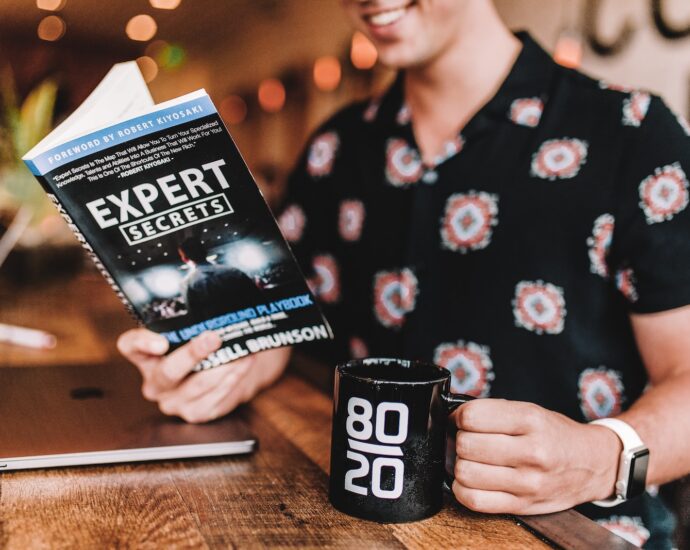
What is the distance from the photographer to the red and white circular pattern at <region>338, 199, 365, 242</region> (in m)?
1.22

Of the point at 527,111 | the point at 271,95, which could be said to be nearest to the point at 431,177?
the point at 527,111

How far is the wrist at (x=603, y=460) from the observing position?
2.11 feet

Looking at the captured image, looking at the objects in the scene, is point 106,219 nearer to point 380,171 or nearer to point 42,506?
point 42,506

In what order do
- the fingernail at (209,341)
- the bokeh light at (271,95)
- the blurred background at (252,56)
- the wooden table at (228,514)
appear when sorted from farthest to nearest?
the bokeh light at (271,95) → the blurred background at (252,56) → the fingernail at (209,341) → the wooden table at (228,514)

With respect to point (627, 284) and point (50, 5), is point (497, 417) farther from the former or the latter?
point (50, 5)

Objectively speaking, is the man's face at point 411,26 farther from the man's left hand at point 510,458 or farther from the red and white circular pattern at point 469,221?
the man's left hand at point 510,458

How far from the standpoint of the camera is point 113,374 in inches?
39.9

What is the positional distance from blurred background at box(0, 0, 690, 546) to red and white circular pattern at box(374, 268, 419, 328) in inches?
24.1

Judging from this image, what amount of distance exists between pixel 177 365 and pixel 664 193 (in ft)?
2.20

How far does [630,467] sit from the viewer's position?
66cm

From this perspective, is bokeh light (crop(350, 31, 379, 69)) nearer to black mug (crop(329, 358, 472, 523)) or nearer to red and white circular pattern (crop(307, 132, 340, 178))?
red and white circular pattern (crop(307, 132, 340, 178))

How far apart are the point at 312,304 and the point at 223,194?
0.50ft

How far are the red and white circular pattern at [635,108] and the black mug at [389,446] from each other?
589 mm

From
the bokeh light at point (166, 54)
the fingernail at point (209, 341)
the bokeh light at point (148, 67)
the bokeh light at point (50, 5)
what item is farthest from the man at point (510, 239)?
the bokeh light at point (148, 67)
